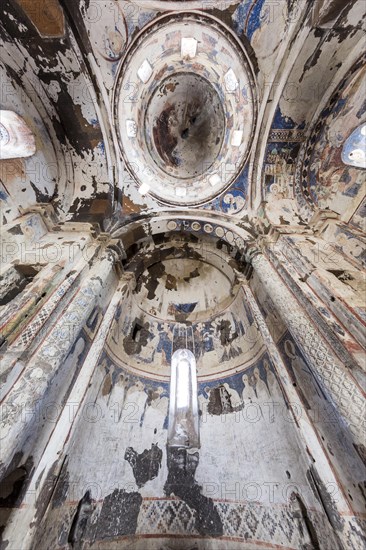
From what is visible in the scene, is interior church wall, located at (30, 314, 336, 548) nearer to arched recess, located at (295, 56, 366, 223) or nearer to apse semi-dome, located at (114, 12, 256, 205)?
arched recess, located at (295, 56, 366, 223)

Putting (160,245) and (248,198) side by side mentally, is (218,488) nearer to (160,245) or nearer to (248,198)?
(160,245)

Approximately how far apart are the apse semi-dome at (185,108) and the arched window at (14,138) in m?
2.44

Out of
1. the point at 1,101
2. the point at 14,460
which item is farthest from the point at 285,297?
the point at 1,101

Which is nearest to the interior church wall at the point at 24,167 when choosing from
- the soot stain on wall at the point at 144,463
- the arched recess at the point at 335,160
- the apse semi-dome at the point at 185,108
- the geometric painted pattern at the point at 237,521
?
the apse semi-dome at the point at 185,108

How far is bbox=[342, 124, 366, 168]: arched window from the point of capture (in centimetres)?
553

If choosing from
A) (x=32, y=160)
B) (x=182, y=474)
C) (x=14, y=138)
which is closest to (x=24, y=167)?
(x=32, y=160)

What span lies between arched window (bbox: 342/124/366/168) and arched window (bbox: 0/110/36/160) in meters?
8.11

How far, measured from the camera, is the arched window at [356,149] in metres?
5.53

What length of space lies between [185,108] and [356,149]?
5.75 metres

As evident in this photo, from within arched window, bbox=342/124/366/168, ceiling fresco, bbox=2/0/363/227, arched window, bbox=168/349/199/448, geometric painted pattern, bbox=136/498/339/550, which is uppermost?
ceiling fresco, bbox=2/0/363/227

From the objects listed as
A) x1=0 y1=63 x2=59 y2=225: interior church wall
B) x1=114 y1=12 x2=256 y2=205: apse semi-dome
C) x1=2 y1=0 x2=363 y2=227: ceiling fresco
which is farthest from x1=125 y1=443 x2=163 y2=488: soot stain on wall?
x1=114 y1=12 x2=256 y2=205: apse semi-dome

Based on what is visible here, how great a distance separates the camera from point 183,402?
629 cm

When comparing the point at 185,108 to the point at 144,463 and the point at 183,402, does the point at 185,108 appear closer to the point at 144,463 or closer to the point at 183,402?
the point at 183,402

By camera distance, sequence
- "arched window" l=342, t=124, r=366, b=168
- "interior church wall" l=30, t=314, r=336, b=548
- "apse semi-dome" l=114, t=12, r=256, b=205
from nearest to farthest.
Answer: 1. "interior church wall" l=30, t=314, r=336, b=548
2. "arched window" l=342, t=124, r=366, b=168
3. "apse semi-dome" l=114, t=12, r=256, b=205
